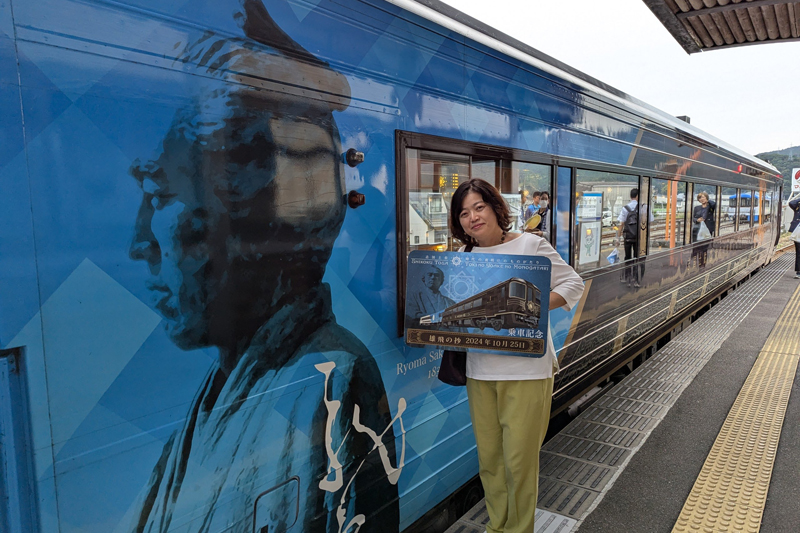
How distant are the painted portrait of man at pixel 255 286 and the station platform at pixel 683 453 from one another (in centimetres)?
133

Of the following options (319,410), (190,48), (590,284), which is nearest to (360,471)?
(319,410)

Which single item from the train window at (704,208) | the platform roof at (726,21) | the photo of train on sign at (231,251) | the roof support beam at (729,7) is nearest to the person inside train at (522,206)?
the photo of train on sign at (231,251)

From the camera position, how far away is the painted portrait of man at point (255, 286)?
5.07 ft

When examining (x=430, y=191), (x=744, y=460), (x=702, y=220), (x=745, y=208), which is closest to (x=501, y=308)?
(x=430, y=191)

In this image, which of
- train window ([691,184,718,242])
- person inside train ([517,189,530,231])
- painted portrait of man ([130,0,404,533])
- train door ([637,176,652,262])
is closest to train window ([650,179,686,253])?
train door ([637,176,652,262])

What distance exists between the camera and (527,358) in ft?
7.22

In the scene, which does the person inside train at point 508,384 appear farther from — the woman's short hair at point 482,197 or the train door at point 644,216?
the train door at point 644,216

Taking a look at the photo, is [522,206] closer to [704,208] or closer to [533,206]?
[533,206]

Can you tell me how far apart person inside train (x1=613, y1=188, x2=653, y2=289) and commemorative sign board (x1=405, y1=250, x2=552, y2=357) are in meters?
2.97

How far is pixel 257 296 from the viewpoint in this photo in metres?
1.76

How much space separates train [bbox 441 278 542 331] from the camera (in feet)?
6.83

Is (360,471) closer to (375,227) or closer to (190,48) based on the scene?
(375,227)

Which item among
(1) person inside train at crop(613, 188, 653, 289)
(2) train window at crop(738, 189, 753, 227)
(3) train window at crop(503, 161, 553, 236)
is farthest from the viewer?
(2) train window at crop(738, 189, 753, 227)

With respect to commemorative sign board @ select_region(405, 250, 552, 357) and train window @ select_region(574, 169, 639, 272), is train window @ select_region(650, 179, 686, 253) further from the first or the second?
commemorative sign board @ select_region(405, 250, 552, 357)
